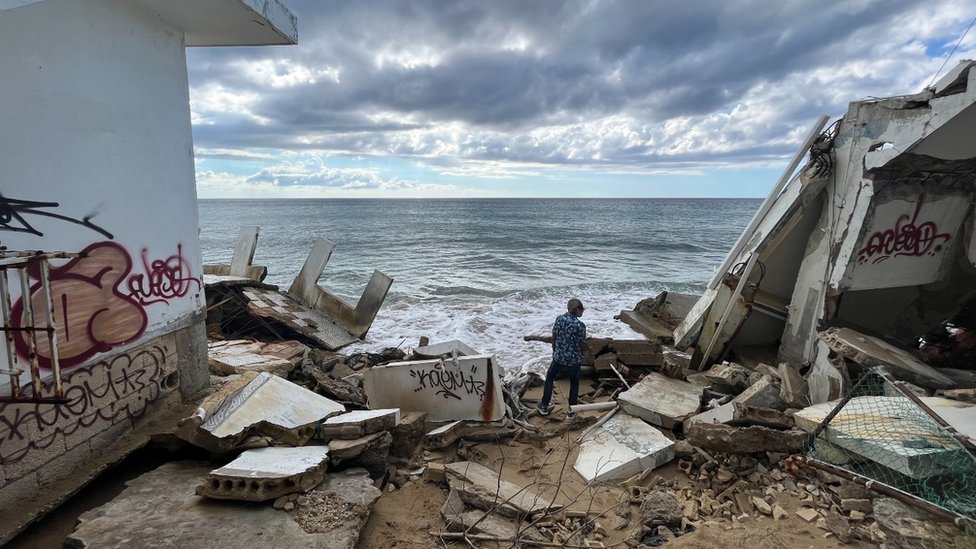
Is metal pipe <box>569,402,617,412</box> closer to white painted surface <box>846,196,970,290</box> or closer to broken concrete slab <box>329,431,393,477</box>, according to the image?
broken concrete slab <box>329,431,393,477</box>

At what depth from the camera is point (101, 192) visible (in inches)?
162

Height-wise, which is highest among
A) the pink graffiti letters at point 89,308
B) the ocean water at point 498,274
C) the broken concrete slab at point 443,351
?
the pink graffiti letters at point 89,308

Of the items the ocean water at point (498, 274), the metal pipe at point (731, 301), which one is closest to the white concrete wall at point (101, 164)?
the ocean water at point (498, 274)

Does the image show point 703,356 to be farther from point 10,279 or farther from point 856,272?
point 10,279

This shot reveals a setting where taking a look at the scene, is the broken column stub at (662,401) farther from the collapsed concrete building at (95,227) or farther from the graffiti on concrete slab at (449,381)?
the collapsed concrete building at (95,227)

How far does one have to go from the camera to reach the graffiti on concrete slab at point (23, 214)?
3.41m

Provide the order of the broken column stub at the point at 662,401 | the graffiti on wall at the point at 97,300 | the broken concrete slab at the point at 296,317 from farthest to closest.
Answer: the broken concrete slab at the point at 296,317
the broken column stub at the point at 662,401
the graffiti on wall at the point at 97,300

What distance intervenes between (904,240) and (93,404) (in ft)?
31.9

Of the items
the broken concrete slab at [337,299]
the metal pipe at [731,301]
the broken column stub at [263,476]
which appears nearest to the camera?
the broken column stub at [263,476]

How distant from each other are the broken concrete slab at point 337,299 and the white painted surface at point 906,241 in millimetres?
8786

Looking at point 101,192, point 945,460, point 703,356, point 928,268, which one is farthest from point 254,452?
point 928,268

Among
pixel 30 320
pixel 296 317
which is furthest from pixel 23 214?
pixel 296 317

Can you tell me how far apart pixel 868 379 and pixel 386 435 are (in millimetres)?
5313

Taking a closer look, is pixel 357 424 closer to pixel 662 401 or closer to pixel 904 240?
pixel 662 401
